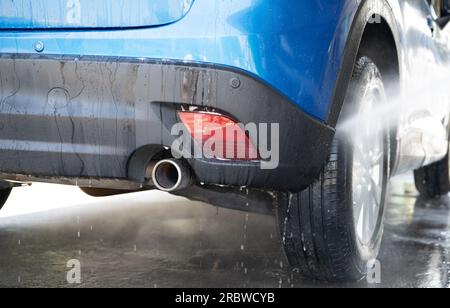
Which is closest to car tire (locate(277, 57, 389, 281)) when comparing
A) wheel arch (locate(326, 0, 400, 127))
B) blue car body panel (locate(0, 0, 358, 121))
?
wheel arch (locate(326, 0, 400, 127))

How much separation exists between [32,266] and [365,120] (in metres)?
1.43

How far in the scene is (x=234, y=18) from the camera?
1774 millimetres

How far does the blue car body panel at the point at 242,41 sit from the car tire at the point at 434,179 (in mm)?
3169

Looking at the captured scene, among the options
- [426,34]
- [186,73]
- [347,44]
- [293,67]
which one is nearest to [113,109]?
[186,73]

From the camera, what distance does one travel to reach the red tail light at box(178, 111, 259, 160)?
5.92ft

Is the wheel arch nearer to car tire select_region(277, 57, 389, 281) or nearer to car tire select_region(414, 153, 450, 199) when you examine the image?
car tire select_region(277, 57, 389, 281)

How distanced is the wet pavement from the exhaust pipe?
570 millimetres

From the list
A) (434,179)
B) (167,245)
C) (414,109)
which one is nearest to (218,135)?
(167,245)

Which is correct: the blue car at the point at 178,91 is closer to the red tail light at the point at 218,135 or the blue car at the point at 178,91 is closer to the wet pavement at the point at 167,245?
the red tail light at the point at 218,135

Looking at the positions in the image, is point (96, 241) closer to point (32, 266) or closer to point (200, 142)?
point (32, 266)

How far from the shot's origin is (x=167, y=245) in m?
3.09

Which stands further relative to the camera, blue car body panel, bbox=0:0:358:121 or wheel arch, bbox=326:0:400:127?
wheel arch, bbox=326:0:400:127

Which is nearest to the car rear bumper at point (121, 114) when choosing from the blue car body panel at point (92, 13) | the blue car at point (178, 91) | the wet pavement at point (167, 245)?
the blue car at point (178, 91)

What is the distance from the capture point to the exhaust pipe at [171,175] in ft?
6.24
